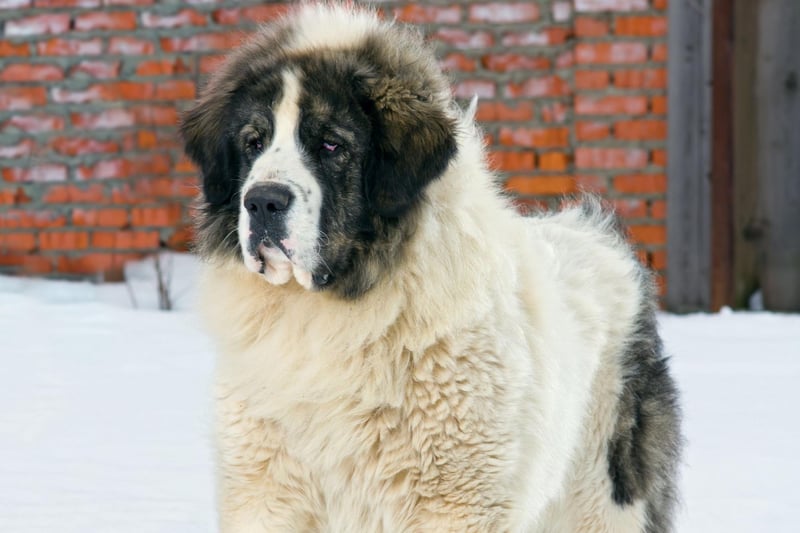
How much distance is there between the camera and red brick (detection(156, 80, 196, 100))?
7590 mm

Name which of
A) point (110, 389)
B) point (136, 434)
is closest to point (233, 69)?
point (136, 434)

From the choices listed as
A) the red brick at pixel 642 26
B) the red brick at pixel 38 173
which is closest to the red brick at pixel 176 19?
the red brick at pixel 38 173

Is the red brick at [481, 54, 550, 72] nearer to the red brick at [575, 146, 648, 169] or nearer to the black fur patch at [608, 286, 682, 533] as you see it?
the red brick at [575, 146, 648, 169]

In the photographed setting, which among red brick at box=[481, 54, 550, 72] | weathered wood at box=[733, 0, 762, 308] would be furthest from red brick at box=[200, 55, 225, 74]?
weathered wood at box=[733, 0, 762, 308]

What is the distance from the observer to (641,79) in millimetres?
7160

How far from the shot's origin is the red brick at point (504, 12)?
284 inches

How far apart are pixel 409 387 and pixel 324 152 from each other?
59 cm

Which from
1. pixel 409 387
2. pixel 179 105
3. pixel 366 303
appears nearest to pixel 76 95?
pixel 179 105

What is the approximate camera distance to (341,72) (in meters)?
3.09

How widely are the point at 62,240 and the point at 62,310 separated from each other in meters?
0.76

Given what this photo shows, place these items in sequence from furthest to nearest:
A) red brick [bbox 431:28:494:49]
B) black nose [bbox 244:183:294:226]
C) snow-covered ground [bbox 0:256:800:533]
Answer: red brick [bbox 431:28:494:49] → snow-covered ground [bbox 0:256:800:533] → black nose [bbox 244:183:294:226]

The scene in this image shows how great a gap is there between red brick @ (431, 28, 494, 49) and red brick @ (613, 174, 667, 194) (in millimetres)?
1073

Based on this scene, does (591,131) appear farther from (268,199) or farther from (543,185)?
(268,199)

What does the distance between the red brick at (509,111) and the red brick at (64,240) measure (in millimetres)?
2494
